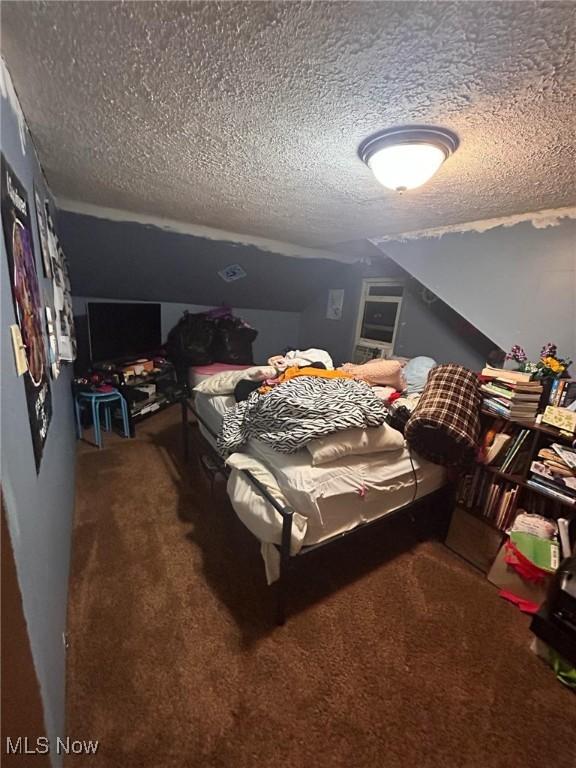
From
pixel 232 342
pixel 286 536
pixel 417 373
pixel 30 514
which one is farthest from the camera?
pixel 232 342

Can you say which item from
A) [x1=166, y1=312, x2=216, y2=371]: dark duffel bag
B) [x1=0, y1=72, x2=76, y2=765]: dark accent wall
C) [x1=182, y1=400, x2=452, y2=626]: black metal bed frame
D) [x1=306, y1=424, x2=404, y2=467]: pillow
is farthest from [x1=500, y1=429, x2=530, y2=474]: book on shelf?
[x1=166, y1=312, x2=216, y2=371]: dark duffel bag

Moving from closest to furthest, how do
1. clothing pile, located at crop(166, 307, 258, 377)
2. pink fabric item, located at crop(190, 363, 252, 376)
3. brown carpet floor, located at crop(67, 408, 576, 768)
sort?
1. brown carpet floor, located at crop(67, 408, 576, 768)
2. pink fabric item, located at crop(190, 363, 252, 376)
3. clothing pile, located at crop(166, 307, 258, 377)

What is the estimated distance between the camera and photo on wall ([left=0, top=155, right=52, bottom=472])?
84 cm

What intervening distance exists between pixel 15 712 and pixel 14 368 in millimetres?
779

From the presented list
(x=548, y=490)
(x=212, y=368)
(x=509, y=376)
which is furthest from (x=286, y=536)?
(x=212, y=368)

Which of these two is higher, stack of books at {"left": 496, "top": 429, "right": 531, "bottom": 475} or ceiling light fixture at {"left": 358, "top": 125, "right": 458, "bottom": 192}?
ceiling light fixture at {"left": 358, "top": 125, "right": 458, "bottom": 192}

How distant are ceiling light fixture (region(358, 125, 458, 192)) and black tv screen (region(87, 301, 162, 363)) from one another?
2945mm

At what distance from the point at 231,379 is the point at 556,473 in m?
2.05

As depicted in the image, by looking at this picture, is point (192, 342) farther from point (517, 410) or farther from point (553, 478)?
point (553, 478)

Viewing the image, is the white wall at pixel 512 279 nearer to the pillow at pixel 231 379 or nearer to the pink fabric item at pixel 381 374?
the pink fabric item at pixel 381 374

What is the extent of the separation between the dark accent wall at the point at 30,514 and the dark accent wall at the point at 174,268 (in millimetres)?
1703

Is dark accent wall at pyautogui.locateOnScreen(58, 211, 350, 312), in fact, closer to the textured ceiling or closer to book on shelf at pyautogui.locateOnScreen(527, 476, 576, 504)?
the textured ceiling

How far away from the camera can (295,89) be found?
3.16ft

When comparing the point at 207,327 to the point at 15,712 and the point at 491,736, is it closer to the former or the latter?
the point at 15,712
